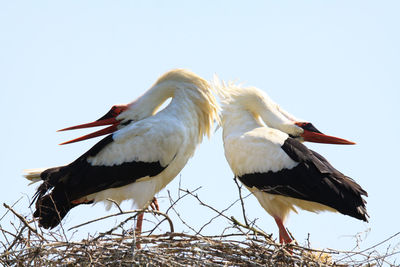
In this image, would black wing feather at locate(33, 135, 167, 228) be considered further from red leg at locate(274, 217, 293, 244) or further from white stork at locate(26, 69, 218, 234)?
red leg at locate(274, 217, 293, 244)

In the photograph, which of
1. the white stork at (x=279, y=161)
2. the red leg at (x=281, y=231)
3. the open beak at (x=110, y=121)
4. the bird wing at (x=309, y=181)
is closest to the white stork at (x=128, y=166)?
the open beak at (x=110, y=121)

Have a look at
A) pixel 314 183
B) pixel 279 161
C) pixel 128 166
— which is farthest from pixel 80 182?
pixel 314 183

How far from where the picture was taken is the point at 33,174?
23.6 ft

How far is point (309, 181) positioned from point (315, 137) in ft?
3.17

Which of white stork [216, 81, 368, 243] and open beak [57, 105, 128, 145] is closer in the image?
white stork [216, 81, 368, 243]

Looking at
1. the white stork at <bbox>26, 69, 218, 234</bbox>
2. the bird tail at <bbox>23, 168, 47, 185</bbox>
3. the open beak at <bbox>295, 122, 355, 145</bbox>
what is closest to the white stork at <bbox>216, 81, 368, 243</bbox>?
the open beak at <bbox>295, 122, 355, 145</bbox>

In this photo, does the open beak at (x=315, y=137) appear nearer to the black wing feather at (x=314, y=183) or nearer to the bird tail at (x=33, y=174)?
the black wing feather at (x=314, y=183)

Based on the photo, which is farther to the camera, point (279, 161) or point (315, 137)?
point (315, 137)

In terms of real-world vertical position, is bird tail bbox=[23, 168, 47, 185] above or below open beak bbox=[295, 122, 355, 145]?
below

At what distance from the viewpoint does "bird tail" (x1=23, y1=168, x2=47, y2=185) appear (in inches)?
283

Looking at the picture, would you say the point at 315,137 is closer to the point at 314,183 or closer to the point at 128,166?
the point at 314,183

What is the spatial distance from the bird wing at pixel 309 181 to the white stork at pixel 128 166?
80 centimetres

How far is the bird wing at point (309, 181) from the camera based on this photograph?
22.3 feet

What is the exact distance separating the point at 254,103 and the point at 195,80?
0.75 meters
